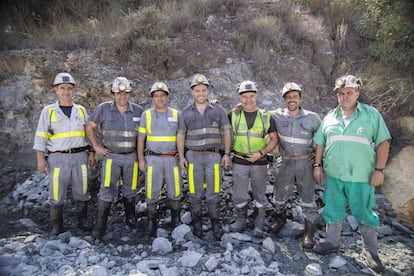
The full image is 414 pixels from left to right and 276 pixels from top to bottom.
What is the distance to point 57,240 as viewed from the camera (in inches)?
179

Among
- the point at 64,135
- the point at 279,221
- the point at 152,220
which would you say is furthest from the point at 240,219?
the point at 64,135

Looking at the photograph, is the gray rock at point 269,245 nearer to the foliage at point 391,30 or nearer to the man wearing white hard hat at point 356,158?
the man wearing white hard hat at point 356,158

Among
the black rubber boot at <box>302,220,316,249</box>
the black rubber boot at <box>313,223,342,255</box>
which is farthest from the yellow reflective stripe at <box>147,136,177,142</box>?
the black rubber boot at <box>313,223,342,255</box>

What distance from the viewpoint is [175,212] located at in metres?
5.02

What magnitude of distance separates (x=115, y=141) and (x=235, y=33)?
16.5 ft

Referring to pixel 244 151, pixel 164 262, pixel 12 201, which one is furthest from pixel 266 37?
pixel 12 201

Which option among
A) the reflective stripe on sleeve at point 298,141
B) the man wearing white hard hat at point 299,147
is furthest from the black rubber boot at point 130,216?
the reflective stripe on sleeve at point 298,141

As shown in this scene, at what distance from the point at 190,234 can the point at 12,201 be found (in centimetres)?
395

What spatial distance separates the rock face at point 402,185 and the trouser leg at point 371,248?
2.08 meters

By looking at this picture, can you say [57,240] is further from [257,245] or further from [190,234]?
[257,245]

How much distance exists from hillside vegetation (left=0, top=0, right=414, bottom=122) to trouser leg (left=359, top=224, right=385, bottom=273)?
383 cm

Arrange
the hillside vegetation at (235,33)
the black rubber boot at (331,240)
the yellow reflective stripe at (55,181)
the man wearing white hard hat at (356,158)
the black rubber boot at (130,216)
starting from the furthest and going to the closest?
the hillside vegetation at (235,33), the black rubber boot at (130,216), the yellow reflective stripe at (55,181), the black rubber boot at (331,240), the man wearing white hard hat at (356,158)

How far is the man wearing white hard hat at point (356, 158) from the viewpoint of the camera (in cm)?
398

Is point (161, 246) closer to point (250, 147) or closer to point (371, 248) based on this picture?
point (250, 147)
